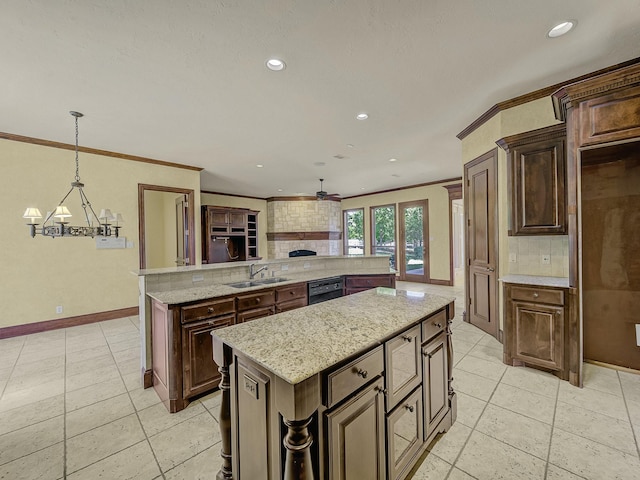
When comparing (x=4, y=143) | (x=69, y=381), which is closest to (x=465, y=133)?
(x=69, y=381)

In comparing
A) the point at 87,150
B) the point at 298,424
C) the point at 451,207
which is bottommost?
the point at 298,424

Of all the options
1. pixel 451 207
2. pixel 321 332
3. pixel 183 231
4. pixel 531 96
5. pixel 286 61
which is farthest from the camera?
pixel 451 207

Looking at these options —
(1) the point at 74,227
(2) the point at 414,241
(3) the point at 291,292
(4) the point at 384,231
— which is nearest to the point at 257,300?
(3) the point at 291,292

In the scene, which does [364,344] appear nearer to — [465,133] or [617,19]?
[617,19]

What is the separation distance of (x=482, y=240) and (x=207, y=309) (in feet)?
11.3

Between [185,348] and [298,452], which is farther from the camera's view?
[185,348]

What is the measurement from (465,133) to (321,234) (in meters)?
5.70

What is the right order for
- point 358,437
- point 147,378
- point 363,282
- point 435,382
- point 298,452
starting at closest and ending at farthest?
point 298,452 → point 358,437 → point 435,382 → point 147,378 → point 363,282

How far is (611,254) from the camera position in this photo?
2.59 meters

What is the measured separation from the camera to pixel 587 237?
2.69m

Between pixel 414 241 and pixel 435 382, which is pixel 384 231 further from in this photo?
pixel 435 382

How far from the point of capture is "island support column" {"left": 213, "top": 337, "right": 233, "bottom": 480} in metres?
1.30

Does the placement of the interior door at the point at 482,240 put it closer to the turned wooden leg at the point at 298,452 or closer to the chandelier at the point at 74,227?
the turned wooden leg at the point at 298,452

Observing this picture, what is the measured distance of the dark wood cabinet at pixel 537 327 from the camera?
240 centimetres
